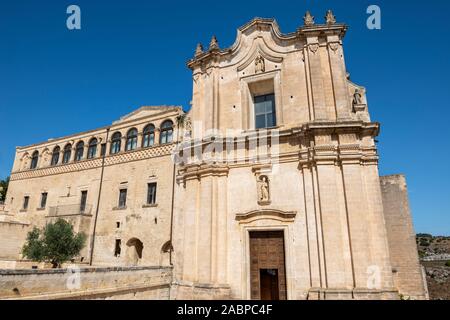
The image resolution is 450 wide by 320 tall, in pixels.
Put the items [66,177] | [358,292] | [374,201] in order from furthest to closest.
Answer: [66,177] → [374,201] → [358,292]

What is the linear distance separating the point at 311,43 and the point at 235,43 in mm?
3345

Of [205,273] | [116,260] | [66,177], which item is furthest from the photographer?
[66,177]

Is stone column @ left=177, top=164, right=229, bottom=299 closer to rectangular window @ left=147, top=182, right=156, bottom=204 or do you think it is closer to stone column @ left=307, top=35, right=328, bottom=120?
stone column @ left=307, top=35, right=328, bottom=120

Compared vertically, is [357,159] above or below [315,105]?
below

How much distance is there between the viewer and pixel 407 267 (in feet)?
33.4

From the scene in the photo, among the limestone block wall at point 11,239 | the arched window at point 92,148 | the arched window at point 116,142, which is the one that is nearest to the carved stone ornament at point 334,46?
the arched window at point 116,142

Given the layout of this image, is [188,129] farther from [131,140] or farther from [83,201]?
[83,201]

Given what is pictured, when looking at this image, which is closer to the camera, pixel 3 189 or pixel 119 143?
pixel 119 143

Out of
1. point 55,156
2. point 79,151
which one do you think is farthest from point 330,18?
point 55,156

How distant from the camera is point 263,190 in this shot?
10.9 metres

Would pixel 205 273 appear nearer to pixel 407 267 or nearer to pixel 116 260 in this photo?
pixel 407 267

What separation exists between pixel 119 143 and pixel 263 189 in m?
16.5

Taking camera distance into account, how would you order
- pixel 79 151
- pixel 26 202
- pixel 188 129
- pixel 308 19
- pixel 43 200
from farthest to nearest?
pixel 26 202
pixel 43 200
pixel 79 151
pixel 188 129
pixel 308 19

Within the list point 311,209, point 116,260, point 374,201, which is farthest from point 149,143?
point 374,201
